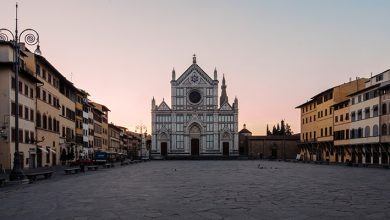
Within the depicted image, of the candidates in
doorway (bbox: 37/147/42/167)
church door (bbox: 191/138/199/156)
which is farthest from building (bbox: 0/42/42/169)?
church door (bbox: 191/138/199/156)

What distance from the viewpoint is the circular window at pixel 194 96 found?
110562 mm

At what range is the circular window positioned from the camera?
11056cm

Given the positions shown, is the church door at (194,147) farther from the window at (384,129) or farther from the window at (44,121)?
the window at (44,121)

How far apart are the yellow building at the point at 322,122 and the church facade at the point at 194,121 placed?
62.0ft

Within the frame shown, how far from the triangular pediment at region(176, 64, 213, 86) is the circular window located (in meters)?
1.99

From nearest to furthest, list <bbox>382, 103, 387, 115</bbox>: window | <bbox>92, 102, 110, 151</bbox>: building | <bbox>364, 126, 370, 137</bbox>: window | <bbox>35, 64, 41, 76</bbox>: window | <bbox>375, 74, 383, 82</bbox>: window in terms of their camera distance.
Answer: <bbox>35, 64, 41, 76</bbox>: window, <bbox>382, 103, 387, 115</bbox>: window, <bbox>375, 74, 383, 82</bbox>: window, <bbox>364, 126, 370, 137</bbox>: window, <bbox>92, 102, 110, 151</bbox>: building

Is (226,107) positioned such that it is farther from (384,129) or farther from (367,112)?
(384,129)

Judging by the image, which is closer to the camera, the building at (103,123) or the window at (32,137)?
the window at (32,137)

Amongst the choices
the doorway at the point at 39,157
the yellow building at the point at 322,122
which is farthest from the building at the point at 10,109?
the yellow building at the point at 322,122

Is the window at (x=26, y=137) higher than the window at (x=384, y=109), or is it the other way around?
the window at (x=384, y=109)

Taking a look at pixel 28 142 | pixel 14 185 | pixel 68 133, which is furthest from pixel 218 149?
pixel 14 185

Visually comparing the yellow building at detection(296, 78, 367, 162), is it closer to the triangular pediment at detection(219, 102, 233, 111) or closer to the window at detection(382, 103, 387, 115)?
the window at detection(382, 103, 387, 115)

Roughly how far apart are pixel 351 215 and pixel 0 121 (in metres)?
34.2

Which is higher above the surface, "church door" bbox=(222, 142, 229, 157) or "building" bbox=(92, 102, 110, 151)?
"building" bbox=(92, 102, 110, 151)
